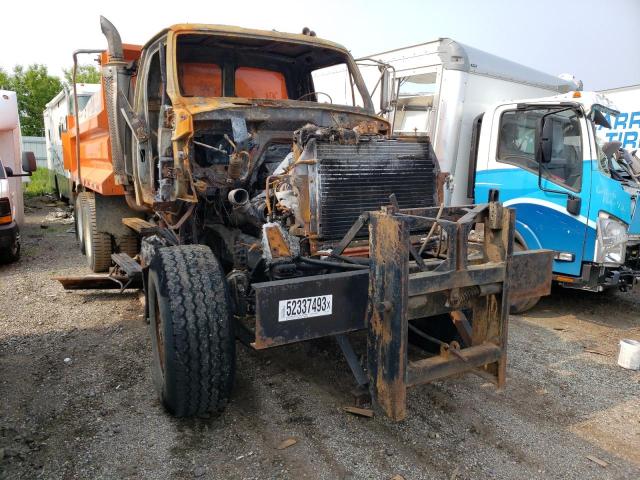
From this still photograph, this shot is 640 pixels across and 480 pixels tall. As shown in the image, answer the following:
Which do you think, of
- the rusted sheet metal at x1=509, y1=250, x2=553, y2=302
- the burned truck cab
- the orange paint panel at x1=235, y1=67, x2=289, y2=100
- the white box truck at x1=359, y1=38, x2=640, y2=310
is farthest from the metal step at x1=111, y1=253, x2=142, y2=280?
the rusted sheet metal at x1=509, y1=250, x2=553, y2=302

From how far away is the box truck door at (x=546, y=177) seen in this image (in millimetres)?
5586

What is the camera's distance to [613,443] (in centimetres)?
326

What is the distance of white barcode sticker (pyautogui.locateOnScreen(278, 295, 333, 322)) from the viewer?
2.79 m

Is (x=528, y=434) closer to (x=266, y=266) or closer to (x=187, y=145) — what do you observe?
(x=266, y=266)

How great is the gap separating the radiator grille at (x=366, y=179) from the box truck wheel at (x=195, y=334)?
2.58 feet

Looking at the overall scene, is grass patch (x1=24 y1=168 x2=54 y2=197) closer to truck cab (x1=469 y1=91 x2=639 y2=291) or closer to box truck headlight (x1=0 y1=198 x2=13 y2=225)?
box truck headlight (x1=0 y1=198 x2=13 y2=225)

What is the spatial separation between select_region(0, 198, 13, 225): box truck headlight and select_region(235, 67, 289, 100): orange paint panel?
4615 millimetres

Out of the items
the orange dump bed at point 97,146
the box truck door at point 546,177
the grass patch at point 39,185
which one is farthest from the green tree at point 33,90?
the box truck door at point 546,177

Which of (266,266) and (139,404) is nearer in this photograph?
(266,266)

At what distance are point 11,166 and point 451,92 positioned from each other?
8.49 metres

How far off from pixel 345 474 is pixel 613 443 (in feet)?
5.69

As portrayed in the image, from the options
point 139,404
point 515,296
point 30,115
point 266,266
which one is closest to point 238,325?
point 266,266

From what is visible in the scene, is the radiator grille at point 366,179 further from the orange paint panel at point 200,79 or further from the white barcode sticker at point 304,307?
the orange paint panel at point 200,79

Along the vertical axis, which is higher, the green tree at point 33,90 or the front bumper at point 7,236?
the green tree at point 33,90
